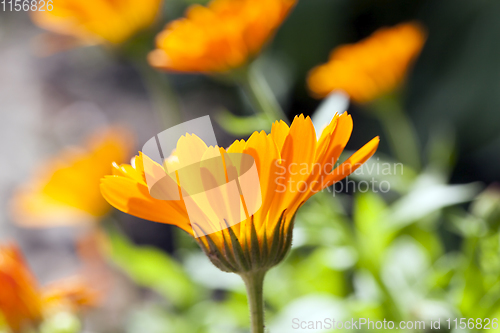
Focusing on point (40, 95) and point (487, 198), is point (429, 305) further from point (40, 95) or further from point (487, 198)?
point (40, 95)

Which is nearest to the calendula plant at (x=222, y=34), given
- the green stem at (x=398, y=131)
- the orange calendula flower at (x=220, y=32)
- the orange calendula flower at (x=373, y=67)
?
the orange calendula flower at (x=220, y=32)

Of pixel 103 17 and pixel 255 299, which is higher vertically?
pixel 103 17

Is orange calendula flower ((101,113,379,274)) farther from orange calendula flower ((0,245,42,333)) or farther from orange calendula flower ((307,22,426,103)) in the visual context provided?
orange calendula flower ((307,22,426,103))

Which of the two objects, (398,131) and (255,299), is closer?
(255,299)

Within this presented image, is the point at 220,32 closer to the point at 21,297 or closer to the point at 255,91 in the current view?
the point at 255,91

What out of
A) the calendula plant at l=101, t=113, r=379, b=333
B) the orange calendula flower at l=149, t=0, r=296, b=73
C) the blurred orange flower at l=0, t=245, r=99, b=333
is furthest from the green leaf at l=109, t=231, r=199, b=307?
the calendula plant at l=101, t=113, r=379, b=333

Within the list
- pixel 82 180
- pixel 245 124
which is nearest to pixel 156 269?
pixel 82 180

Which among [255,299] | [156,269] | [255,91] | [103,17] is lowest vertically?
[255,299]
